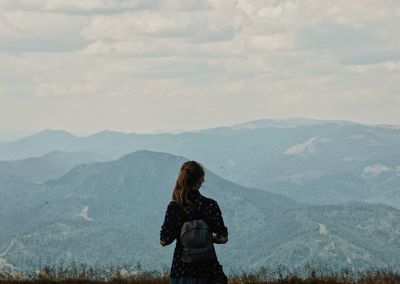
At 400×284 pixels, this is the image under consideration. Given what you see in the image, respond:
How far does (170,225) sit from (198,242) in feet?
1.72

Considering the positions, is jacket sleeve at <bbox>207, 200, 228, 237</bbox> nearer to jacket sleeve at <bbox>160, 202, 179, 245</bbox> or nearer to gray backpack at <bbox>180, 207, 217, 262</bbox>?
gray backpack at <bbox>180, 207, 217, 262</bbox>

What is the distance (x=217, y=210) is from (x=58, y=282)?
926 centimetres

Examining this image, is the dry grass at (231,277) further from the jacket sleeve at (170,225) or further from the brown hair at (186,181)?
the brown hair at (186,181)

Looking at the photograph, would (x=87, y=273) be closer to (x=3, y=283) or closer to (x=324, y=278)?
(x=3, y=283)

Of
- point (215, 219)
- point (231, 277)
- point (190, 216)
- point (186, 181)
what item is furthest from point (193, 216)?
point (231, 277)

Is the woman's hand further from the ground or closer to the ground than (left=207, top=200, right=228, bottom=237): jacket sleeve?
closer to the ground

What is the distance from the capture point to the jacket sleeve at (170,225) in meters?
11.1

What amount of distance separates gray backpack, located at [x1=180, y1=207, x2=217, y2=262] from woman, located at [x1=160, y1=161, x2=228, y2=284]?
4.0 inches

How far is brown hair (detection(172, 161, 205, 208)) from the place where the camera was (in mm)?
10984

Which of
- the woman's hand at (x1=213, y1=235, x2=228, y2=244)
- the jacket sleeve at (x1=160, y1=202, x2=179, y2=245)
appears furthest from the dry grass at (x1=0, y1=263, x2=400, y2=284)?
the jacket sleeve at (x1=160, y1=202, x2=179, y2=245)

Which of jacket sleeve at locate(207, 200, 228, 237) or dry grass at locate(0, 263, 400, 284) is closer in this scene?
jacket sleeve at locate(207, 200, 228, 237)

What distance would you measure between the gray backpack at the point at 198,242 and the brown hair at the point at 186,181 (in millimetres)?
357

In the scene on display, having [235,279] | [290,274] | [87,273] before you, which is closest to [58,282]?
[87,273]

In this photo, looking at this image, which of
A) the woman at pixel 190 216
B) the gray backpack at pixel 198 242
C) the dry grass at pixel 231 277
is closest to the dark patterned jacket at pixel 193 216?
the woman at pixel 190 216
